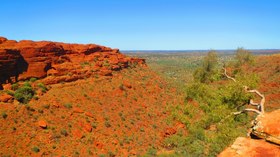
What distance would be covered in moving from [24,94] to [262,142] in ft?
98.5

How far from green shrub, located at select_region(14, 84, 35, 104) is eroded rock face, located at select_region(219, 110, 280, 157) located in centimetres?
2901

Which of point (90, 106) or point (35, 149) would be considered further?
point (90, 106)

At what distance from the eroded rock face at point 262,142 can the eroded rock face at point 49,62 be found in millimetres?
31548

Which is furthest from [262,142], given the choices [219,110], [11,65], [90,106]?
[11,65]

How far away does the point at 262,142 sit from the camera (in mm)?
7742

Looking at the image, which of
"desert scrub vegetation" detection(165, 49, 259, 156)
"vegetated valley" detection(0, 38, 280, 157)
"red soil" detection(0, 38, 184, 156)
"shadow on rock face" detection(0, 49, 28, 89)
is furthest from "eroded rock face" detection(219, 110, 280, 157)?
"shadow on rock face" detection(0, 49, 28, 89)

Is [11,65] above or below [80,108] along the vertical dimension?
above

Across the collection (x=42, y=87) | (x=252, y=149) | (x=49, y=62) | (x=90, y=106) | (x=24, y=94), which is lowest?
(x=90, y=106)

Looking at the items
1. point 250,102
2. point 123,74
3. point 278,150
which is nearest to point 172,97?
point 123,74

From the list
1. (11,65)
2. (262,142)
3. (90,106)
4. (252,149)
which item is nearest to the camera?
(252,149)

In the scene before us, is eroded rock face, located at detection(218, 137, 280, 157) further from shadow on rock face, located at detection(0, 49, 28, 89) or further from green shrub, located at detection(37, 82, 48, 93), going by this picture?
shadow on rock face, located at detection(0, 49, 28, 89)

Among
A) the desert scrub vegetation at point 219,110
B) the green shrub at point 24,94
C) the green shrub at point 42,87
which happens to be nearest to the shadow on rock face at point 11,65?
the green shrub at point 24,94

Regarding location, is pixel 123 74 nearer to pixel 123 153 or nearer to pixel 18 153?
pixel 123 153

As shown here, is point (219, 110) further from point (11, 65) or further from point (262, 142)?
point (11, 65)
